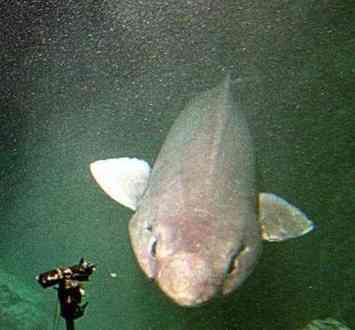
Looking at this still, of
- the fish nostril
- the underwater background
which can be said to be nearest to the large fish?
the fish nostril

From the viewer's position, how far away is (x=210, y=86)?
598 centimetres

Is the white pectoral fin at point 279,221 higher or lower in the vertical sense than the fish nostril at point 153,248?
higher

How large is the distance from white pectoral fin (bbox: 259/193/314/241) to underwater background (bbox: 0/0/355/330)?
2075 millimetres

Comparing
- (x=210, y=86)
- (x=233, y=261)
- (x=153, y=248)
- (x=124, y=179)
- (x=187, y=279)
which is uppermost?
(x=210, y=86)

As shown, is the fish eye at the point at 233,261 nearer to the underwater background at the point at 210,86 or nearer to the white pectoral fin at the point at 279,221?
the white pectoral fin at the point at 279,221

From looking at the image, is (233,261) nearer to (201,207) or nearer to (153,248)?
(201,207)

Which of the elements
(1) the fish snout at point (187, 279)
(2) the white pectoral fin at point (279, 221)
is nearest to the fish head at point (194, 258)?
(1) the fish snout at point (187, 279)

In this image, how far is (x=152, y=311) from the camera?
6.11 m

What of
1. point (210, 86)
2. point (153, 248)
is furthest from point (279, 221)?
point (210, 86)

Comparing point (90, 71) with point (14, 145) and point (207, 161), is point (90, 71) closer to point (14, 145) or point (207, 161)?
point (14, 145)

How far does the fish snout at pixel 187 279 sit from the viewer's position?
8.12ft

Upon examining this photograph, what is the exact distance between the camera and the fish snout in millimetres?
2475

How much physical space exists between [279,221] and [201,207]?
3.11 ft

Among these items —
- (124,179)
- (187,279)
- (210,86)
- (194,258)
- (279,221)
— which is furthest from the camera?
(210,86)
